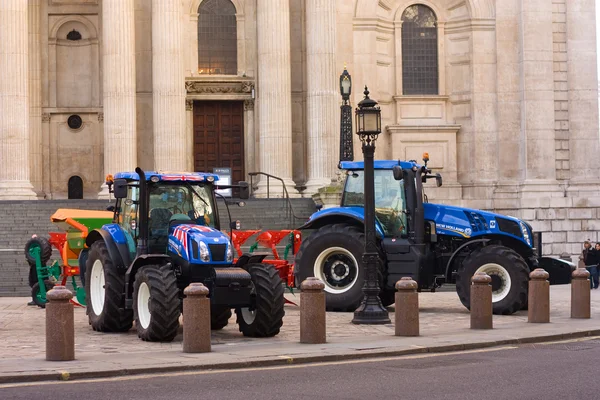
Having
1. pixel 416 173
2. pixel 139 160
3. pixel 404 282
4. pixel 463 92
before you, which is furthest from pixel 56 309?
pixel 463 92

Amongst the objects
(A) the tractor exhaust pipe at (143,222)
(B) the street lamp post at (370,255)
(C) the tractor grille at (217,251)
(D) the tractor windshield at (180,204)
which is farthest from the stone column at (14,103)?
(C) the tractor grille at (217,251)

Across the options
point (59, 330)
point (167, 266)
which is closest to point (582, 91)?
point (167, 266)

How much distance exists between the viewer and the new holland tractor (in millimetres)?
19344

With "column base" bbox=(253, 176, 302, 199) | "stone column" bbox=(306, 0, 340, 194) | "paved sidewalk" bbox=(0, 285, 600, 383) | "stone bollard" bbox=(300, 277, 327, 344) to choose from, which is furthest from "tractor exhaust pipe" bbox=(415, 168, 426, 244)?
"stone column" bbox=(306, 0, 340, 194)

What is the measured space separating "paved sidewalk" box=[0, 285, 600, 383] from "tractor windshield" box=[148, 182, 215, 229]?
2.05m

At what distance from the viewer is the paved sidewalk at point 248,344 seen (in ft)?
53.0

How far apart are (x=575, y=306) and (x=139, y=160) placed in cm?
2440

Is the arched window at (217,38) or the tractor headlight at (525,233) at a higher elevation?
the arched window at (217,38)

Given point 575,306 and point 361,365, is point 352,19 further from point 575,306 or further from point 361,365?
point 361,365

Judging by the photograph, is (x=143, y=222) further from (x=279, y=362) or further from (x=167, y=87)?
(x=167, y=87)

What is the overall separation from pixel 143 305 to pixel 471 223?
8569 millimetres

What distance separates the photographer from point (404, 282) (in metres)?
20.2

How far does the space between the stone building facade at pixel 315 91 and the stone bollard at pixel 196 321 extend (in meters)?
25.0

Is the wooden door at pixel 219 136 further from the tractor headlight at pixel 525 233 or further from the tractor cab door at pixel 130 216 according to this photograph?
the tractor cab door at pixel 130 216
